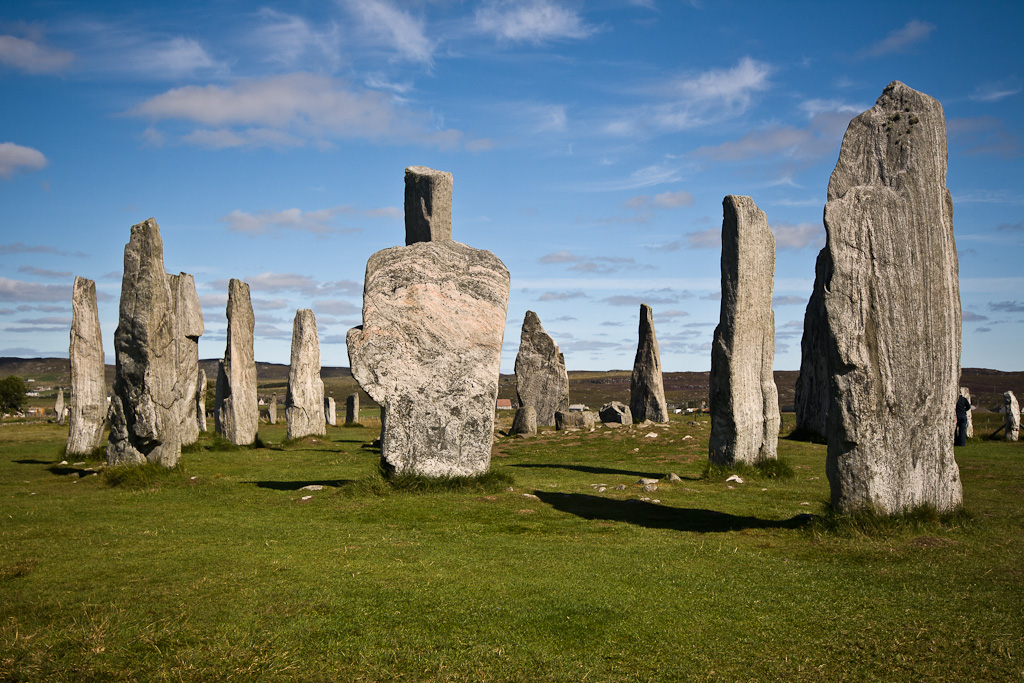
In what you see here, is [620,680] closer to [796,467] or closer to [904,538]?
[904,538]

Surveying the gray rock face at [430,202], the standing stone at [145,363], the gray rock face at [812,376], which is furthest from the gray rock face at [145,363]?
the gray rock face at [812,376]

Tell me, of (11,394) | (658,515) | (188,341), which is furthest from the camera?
(11,394)

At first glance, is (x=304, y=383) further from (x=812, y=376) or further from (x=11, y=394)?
(x=11, y=394)

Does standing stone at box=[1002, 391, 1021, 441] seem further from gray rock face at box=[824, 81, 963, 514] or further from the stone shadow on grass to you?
the stone shadow on grass

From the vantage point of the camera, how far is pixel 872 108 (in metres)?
8.71

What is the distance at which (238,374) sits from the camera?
67.3ft

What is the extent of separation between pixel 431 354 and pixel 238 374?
1124cm

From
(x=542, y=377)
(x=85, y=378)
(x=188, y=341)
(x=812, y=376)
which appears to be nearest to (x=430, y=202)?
(x=188, y=341)

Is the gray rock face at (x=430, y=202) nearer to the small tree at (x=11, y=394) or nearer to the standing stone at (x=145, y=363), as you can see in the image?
the standing stone at (x=145, y=363)

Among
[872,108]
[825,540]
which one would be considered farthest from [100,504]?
[872,108]

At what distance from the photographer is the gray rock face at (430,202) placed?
12562mm

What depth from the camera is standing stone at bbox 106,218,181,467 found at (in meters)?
13.0

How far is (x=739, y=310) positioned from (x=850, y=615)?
804cm

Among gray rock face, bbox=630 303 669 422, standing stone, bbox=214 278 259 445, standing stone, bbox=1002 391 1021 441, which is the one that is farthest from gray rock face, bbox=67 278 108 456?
standing stone, bbox=1002 391 1021 441
